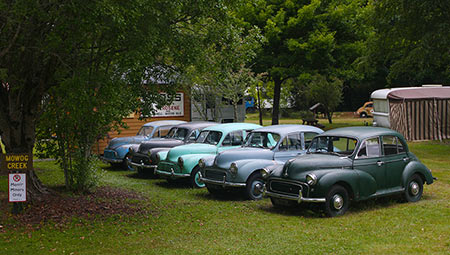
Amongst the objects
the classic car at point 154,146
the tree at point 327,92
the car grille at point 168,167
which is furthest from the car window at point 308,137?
the tree at point 327,92

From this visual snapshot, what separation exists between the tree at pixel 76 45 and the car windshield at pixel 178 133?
526cm

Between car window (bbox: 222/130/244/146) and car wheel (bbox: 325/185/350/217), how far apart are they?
214 inches

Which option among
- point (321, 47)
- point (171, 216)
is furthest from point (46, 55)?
point (321, 47)

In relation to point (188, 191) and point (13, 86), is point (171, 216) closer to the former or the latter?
point (188, 191)

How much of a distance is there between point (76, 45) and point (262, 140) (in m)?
5.46

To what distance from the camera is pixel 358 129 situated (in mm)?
11047

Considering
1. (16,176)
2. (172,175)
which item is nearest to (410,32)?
(172,175)

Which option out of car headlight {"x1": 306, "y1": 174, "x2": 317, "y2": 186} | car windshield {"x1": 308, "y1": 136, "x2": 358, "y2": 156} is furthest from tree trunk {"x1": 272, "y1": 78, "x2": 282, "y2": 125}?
car headlight {"x1": 306, "y1": 174, "x2": 317, "y2": 186}

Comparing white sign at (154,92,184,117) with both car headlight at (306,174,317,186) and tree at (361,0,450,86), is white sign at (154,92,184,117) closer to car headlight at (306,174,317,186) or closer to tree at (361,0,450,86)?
tree at (361,0,450,86)

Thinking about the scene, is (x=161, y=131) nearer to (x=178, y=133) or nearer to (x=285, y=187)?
(x=178, y=133)

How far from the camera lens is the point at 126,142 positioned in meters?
18.2

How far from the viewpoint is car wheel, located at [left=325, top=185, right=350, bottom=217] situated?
9.51m

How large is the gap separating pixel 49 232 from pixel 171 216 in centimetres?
239

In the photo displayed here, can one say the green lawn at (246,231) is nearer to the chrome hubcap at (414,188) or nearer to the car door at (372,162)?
the chrome hubcap at (414,188)
